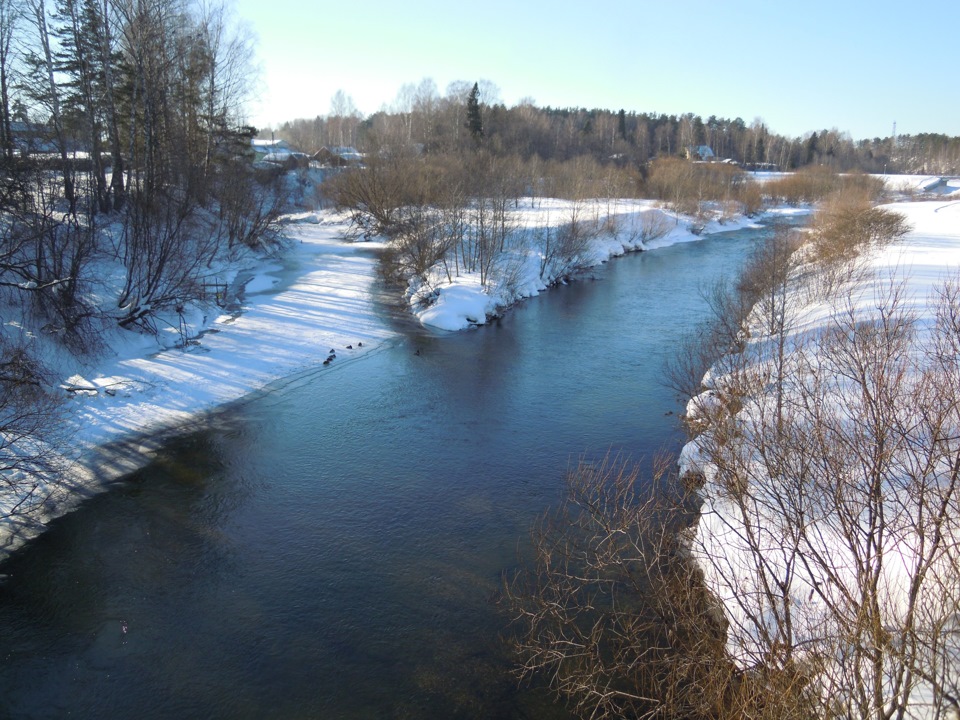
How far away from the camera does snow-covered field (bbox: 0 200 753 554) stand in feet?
42.0

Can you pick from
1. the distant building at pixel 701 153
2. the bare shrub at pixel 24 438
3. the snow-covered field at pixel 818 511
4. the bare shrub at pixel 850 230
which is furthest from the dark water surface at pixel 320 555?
the distant building at pixel 701 153

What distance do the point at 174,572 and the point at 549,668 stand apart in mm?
5802

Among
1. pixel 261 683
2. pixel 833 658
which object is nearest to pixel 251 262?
pixel 261 683

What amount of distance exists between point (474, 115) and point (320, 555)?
184 ft

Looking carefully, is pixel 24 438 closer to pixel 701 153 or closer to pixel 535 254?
pixel 535 254

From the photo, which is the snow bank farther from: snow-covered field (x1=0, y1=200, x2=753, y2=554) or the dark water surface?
the dark water surface

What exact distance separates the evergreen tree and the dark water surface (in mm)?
46745

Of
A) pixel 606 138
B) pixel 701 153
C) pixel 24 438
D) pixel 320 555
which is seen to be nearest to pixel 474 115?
pixel 606 138

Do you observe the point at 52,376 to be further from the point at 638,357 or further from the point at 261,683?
the point at 638,357

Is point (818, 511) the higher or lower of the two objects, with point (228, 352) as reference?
higher

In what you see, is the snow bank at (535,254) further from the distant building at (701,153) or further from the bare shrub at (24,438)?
the distant building at (701,153)

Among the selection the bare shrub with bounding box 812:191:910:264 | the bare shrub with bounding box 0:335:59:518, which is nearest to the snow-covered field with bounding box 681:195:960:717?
the bare shrub with bounding box 812:191:910:264

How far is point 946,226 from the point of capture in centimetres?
3706

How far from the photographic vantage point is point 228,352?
1897 centimetres
